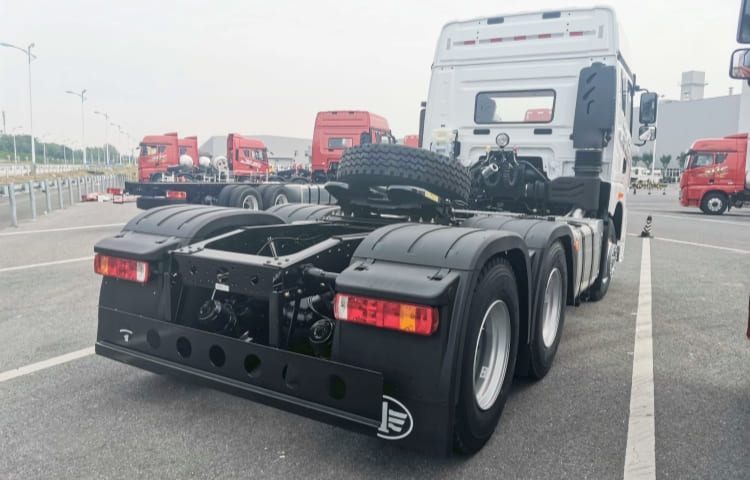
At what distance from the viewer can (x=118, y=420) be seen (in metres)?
3.13

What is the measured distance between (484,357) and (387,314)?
0.94m

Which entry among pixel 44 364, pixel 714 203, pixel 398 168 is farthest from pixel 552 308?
pixel 714 203

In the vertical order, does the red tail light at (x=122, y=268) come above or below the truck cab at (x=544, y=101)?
below

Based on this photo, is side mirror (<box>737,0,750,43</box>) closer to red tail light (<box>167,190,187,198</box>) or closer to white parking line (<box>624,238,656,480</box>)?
white parking line (<box>624,238,656,480</box>)

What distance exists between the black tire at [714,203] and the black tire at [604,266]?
750 inches

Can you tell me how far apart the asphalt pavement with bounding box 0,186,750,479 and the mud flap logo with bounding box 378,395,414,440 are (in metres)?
0.33

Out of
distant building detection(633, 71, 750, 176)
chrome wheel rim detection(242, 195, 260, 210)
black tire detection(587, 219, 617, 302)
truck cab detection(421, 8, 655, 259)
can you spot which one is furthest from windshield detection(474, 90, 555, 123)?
distant building detection(633, 71, 750, 176)

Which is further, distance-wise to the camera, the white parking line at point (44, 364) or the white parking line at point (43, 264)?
the white parking line at point (43, 264)

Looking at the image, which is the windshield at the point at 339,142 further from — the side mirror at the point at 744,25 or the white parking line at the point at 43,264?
the side mirror at the point at 744,25

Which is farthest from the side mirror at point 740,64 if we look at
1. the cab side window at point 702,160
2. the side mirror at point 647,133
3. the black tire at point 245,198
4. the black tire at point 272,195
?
the cab side window at point 702,160

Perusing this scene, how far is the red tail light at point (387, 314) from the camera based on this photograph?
235 centimetres

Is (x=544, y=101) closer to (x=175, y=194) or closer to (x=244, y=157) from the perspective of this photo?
(x=175, y=194)

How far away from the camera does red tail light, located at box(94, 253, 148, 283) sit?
3.17 m

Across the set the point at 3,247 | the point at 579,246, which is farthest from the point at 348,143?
the point at 579,246
